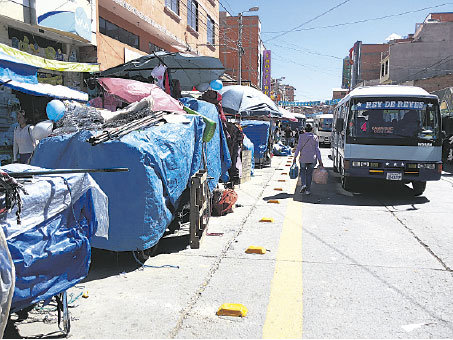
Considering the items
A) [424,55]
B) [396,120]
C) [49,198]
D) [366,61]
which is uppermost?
[366,61]

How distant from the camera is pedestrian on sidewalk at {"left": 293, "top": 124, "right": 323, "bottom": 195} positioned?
917cm

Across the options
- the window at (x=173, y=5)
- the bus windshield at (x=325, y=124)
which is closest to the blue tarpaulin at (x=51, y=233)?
the window at (x=173, y=5)

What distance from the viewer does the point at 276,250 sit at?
16.5 feet

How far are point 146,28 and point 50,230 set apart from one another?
52.0 feet

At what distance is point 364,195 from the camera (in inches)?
369

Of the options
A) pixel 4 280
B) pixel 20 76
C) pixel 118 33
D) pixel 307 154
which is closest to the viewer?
pixel 4 280

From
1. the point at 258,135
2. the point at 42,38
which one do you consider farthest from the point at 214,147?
the point at 258,135

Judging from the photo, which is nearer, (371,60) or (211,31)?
(211,31)

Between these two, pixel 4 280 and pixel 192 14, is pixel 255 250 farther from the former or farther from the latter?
pixel 192 14

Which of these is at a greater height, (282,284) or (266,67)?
(266,67)

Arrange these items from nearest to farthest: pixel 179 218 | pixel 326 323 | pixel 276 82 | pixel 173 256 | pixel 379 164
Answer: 1. pixel 326 323
2. pixel 173 256
3. pixel 179 218
4. pixel 379 164
5. pixel 276 82

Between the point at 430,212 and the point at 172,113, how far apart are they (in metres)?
5.55

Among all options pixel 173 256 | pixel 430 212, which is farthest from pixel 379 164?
pixel 173 256

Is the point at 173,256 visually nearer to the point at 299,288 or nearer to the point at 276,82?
the point at 299,288
